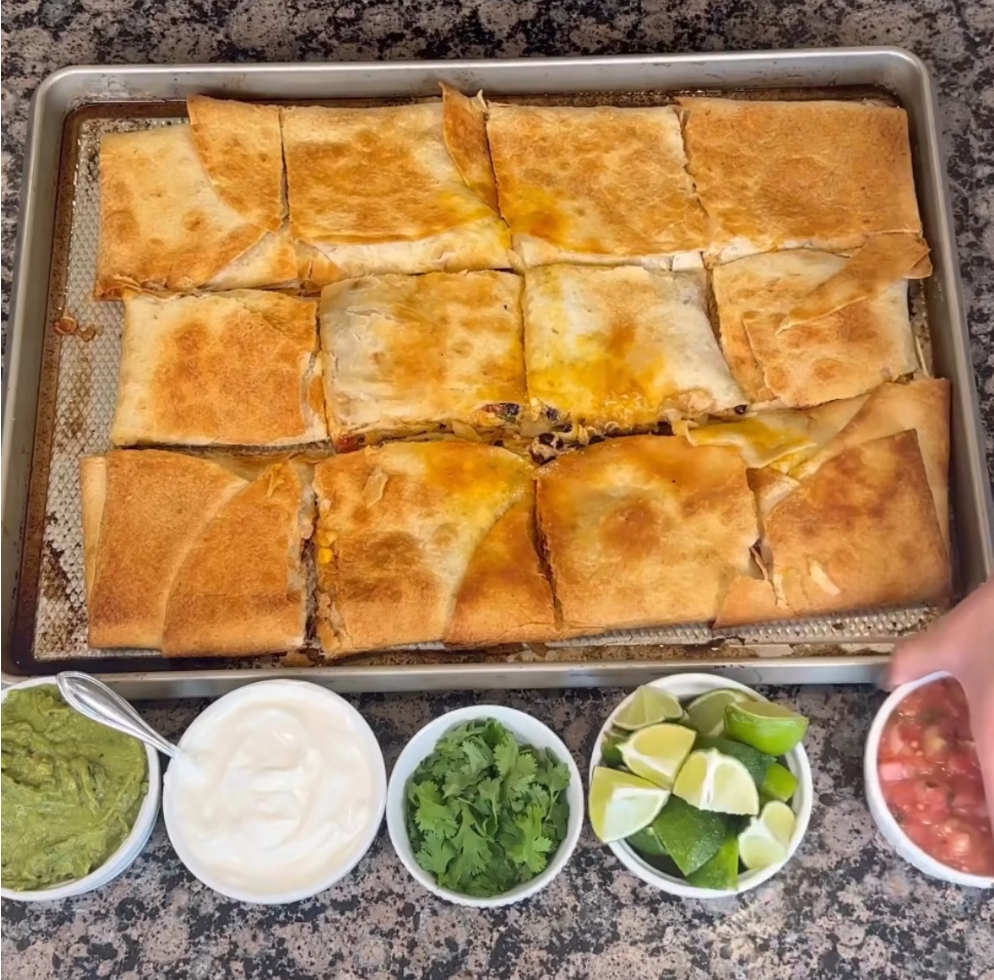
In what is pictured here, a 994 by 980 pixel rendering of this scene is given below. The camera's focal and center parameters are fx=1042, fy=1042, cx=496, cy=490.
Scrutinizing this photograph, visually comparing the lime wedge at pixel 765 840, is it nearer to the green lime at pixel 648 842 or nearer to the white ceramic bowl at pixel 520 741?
the green lime at pixel 648 842

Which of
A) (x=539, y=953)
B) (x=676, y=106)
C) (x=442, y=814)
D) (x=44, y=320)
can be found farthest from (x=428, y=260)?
(x=539, y=953)

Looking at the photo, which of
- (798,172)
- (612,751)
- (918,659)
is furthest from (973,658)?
(798,172)

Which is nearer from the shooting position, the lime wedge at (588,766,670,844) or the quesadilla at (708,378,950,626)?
the lime wedge at (588,766,670,844)

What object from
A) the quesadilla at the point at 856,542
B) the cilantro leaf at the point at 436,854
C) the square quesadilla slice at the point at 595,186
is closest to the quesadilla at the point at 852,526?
the quesadilla at the point at 856,542

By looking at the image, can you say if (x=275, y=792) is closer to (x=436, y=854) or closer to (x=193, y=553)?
(x=436, y=854)

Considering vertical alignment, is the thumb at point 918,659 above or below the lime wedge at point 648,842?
above

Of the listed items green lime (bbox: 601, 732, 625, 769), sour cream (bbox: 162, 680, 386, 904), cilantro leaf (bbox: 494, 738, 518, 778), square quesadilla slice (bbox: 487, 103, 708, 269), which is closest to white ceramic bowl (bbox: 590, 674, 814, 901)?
green lime (bbox: 601, 732, 625, 769)

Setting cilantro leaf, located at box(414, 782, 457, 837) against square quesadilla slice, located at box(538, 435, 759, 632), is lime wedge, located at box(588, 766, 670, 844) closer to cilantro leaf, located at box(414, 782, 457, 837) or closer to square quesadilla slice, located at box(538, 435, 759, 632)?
cilantro leaf, located at box(414, 782, 457, 837)
